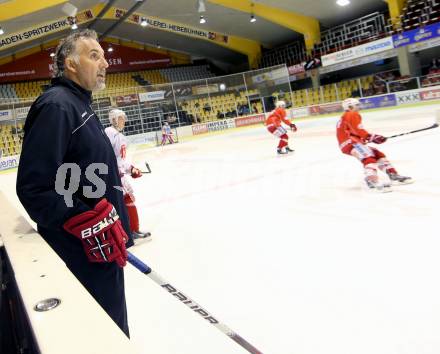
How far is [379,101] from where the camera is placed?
52.7ft

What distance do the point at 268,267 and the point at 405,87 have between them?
1473 cm

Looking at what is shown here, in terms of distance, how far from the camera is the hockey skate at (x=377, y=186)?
15.2 feet

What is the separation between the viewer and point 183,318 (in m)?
2.38

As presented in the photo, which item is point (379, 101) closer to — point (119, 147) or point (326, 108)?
point (326, 108)

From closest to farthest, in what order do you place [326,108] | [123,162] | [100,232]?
1. [100,232]
2. [123,162]
3. [326,108]

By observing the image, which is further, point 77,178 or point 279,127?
point 279,127

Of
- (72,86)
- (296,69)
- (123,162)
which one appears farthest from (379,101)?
(72,86)

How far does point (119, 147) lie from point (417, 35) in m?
15.5

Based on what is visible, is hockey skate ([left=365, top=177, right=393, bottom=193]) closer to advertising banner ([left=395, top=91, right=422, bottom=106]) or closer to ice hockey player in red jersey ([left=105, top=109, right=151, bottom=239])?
ice hockey player in red jersey ([left=105, top=109, right=151, bottom=239])

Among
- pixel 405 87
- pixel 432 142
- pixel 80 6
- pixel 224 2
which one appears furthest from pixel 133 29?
pixel 432 142

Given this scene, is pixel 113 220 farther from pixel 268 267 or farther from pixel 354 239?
pixel 354 239

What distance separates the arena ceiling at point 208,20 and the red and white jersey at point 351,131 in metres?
13.9

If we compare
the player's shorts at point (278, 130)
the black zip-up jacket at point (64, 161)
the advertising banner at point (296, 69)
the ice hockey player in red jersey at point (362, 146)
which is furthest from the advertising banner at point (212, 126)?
the black zip-up jacket at point (64, 161)

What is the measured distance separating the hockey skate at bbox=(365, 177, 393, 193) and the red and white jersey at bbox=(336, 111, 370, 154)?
1.57 ft
